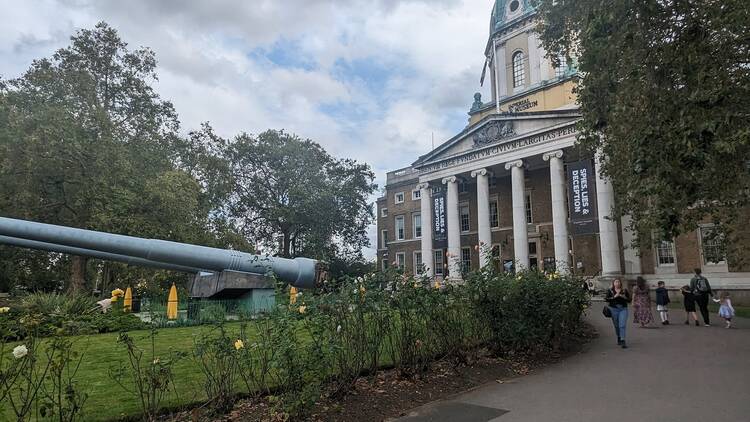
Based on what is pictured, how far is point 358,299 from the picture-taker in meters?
6.75

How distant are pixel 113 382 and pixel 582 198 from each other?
28.3 metres

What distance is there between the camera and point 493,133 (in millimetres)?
38000

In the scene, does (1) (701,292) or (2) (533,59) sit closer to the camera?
(1) (701,292)

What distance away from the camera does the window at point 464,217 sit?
44.8 meters

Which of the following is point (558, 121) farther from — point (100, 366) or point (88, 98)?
point (100, 366)

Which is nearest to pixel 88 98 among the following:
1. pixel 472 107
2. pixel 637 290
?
pixel 637 290

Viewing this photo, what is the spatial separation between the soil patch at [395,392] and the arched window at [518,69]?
3643 centimetres

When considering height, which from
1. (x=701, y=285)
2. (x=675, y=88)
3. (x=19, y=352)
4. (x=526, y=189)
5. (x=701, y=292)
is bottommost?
(x=701, y=292)

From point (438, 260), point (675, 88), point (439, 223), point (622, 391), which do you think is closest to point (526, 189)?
point (439, 223)

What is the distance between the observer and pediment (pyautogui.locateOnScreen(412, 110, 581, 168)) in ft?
111

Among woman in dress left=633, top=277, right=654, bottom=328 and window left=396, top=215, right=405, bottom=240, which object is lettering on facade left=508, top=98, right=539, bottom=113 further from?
woman in dress left=633, top=277, right=654, bottom=328

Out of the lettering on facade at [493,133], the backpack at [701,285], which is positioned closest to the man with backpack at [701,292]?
the backpack at [701,285]

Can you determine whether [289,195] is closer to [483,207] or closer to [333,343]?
[483,207]

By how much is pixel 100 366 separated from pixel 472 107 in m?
43.4
